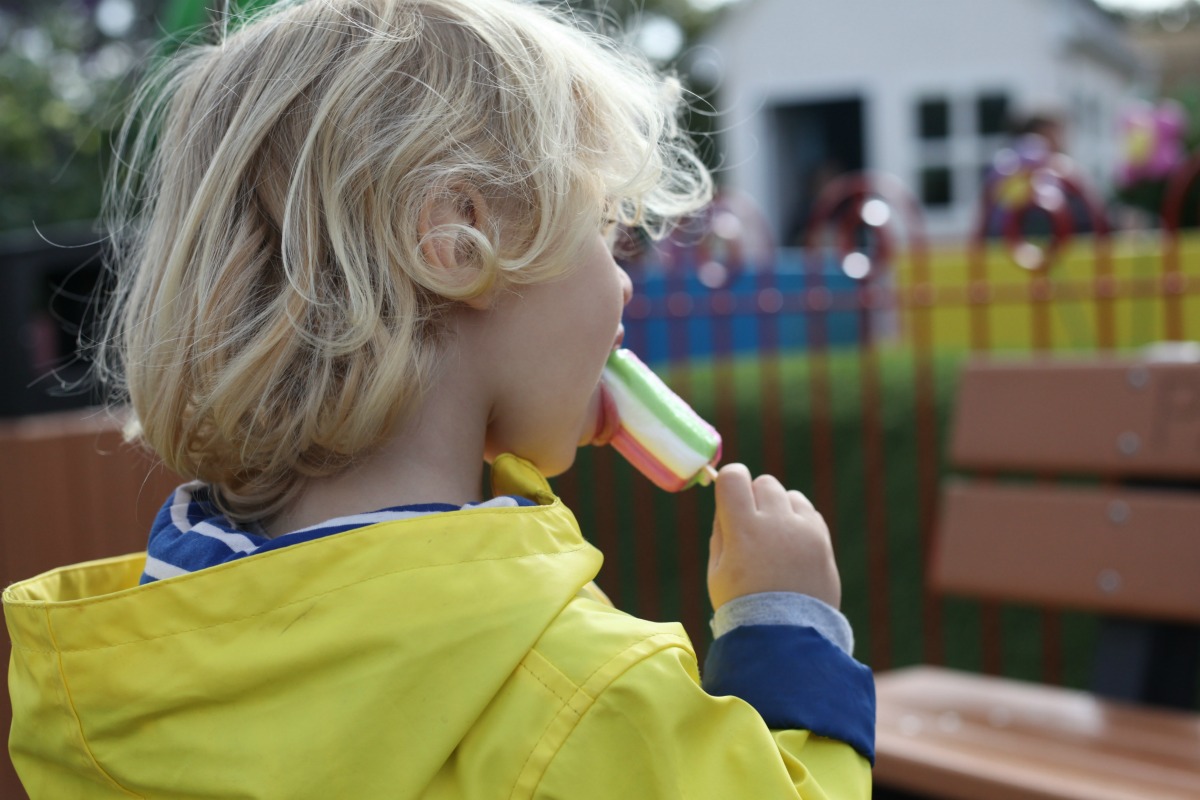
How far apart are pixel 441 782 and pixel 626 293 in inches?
22.1

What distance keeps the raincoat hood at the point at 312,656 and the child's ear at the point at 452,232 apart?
0.74ft

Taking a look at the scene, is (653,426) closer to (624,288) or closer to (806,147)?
(624,288)

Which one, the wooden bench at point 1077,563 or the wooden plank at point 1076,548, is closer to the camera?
the wooden bench at point 1077,563

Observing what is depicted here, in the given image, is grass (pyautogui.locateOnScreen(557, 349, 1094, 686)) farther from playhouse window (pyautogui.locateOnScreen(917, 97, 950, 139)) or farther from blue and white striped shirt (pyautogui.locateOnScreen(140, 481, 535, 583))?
playhouse window (pyautogui.locateOnScreen(917, 97, 950, 139))

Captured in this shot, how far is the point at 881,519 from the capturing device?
3.93m

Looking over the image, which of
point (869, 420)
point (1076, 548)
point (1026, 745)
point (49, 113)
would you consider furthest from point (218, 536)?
Answer: point (49, 113)

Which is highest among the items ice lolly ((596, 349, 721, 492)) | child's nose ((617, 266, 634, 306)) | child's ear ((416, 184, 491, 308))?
child's ear ((416, 184, 491, 308))

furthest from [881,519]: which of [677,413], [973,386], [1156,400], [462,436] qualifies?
[462,436]

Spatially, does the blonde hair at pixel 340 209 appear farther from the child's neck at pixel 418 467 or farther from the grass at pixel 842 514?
the grass at pixel 842 514

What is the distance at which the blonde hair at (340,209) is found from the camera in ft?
3.96

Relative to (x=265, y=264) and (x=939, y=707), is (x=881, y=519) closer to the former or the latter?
(x=939, y=707)

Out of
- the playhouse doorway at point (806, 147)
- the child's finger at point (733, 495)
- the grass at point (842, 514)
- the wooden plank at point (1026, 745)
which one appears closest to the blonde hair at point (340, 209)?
the child's finger at point (733, 495)

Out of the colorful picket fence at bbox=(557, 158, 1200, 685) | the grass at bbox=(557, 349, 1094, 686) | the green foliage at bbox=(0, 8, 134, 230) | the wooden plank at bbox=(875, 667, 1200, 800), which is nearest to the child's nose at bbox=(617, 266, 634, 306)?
the wooden plank at bbox=(875, 667, 1200, 800)

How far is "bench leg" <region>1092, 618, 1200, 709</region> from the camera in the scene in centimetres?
251
